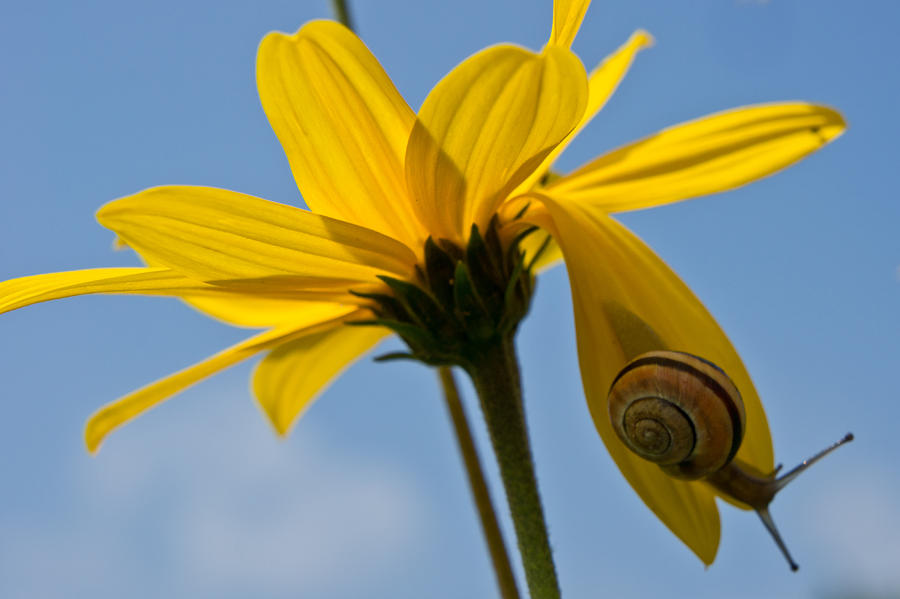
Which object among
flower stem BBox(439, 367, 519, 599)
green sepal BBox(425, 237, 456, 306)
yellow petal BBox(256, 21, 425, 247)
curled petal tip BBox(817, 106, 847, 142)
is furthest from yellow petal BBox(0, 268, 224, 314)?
curled petal tip BBox(817, 106, 847, 142)

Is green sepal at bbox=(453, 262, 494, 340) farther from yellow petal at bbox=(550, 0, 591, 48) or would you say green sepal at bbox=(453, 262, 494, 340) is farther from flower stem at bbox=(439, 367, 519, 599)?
yellow petal at bbox=(550, 0, 591, 48)

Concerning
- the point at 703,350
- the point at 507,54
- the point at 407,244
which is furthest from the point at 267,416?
the point at 507,54

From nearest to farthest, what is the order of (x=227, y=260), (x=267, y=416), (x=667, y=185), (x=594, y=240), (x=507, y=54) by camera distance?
(x=507, y=54), (x=227, y=260), (x=594, y=240), (x=667, y=185), (x=267, y=416)

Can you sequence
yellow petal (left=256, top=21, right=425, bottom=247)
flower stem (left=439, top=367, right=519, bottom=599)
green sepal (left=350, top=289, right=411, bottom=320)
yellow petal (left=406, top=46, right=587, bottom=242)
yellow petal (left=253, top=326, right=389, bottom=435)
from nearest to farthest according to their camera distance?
1. yellow petal (left=406, top=46, right=587, bottom=242)
2. yellow petal (left=256, top=21, right=425, bottom=247)
3. flower stem (left=439, top=367, right=519, bottom=599)
4. green sepal (left=350, top=289, right=411, bottom=320)
5. yellow petal (left=253, top=326, right=389, bottom=435)

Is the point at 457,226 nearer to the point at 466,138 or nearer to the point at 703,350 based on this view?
the point at 466,138

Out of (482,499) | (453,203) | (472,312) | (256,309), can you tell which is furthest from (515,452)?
(256,309)
